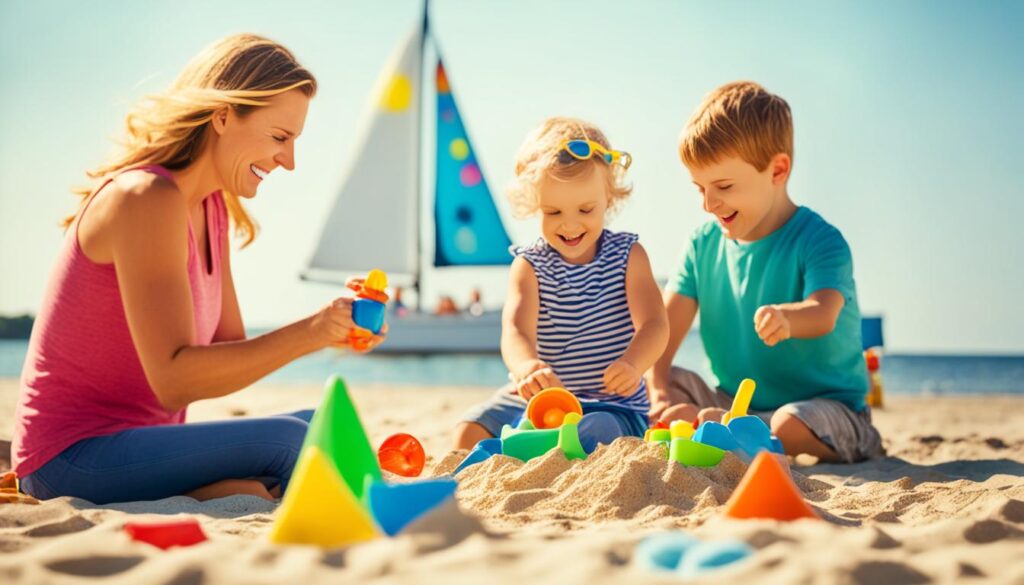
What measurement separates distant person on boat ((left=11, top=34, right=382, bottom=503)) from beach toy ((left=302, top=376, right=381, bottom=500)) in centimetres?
52

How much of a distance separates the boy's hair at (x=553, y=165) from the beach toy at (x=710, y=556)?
6.02ft

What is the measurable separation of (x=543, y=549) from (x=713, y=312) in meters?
2.39

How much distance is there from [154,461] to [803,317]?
6.63 ft

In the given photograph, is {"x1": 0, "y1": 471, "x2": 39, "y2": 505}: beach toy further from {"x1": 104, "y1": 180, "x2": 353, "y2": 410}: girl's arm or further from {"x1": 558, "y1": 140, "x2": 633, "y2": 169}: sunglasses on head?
{"x1": 558, "y1": 140, "x2": 633, "y2": 169}: sunglasses on head

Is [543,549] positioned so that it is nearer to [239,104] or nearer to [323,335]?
[323,335]

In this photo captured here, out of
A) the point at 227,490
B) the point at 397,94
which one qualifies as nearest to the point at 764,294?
the point at 227,490

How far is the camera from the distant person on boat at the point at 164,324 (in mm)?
2318

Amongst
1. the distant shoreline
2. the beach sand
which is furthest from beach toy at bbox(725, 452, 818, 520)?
the distant shoreline

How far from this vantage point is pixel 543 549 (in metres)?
1.51

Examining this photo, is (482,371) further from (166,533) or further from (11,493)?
(166,533)

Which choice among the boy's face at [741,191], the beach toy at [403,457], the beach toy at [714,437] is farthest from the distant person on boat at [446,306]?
the beach toy at [714,437]

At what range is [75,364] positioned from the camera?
2467mm

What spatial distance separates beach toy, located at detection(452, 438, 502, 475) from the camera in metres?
2.63

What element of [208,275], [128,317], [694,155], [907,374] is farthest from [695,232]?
[907,374]
